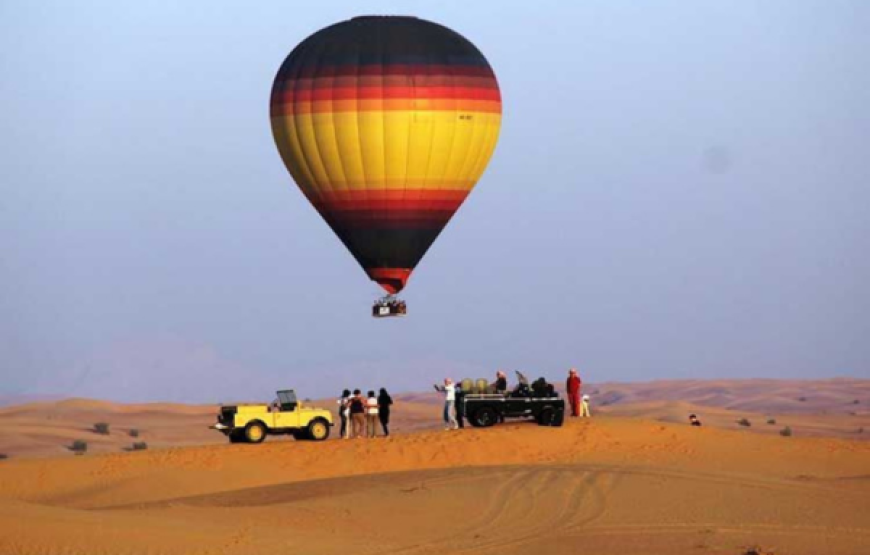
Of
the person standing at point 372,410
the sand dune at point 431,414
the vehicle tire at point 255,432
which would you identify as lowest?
the vehicle tire at point 255,432

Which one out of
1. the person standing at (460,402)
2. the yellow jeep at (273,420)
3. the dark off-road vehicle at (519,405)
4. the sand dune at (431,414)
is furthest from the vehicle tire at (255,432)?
the sand dune at (431,414)

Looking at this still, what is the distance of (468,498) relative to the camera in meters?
43.5

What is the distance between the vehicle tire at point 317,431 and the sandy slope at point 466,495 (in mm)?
1836

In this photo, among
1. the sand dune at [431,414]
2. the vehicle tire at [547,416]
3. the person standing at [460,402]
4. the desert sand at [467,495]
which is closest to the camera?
the desert sand at [467,495]

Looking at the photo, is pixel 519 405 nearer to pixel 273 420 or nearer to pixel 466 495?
pixel 273 420

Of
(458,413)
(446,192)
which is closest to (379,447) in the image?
(458,413)

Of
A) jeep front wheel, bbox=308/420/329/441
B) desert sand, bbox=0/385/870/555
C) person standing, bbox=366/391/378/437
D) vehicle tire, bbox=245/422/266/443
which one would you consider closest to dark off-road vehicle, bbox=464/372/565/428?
desert sand, bbox=0/385/870/555

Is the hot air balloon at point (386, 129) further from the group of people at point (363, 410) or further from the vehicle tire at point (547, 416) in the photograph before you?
the vehicle tire at point (547, 416)

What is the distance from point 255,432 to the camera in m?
55.7

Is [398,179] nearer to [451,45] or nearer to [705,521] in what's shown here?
[451,45]

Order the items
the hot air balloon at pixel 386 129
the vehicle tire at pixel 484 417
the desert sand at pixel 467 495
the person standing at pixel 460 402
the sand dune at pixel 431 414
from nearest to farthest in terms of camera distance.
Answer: the desert sand at pixel 467 495
the vehicle tire at pixel 484 417
the person standing at pixel 460 402
the hot air balloon at pixel 386 129
the sand dune at pixel 431 414

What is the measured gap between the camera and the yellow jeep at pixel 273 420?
5572cm

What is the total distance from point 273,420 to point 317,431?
1239 millimetres

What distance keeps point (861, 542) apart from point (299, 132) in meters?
28.1
